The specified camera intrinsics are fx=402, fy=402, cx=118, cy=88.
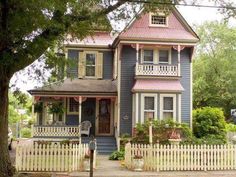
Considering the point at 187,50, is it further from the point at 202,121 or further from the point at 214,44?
the point at 214,44

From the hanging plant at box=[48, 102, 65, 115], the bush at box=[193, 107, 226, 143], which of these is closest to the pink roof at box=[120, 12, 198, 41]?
Result: the bush at box=[193, 107, 226, 143]

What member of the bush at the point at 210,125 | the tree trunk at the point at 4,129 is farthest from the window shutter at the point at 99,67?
the tree trunk at the point at 4,129

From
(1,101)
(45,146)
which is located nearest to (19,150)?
(45,146)

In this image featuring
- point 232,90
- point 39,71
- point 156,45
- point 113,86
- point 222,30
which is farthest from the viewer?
point 222,30

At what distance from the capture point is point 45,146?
16.0 meters

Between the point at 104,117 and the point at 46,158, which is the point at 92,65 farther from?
the point at 46,158

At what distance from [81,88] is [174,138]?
715 cm

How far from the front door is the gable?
5375mm

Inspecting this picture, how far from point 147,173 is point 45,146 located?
165 inches

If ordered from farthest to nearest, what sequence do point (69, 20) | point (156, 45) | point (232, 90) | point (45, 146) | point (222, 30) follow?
point (222, 30) → point (232, 90) → point (156, 45) → point (45, 146) → point (69, 20)

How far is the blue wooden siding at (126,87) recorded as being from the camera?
25.5 m

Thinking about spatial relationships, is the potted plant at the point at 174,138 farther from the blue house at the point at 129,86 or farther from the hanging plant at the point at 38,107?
the hanging plant at the point at 38,107

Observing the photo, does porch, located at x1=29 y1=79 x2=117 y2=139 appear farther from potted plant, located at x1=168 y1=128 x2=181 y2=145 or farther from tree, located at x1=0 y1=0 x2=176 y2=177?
tree, located at x1=0 y1=0 x2=176 y2=177

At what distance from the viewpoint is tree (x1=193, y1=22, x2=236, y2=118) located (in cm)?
4484
